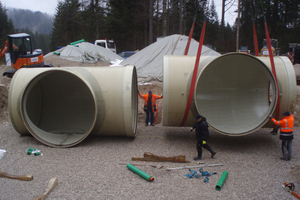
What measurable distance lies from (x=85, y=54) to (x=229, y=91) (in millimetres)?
14807

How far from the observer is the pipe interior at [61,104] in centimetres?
801

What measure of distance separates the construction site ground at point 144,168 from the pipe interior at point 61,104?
0.94 m

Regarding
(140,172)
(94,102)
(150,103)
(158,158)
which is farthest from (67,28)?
(140,172)

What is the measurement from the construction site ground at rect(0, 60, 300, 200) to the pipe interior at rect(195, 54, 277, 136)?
2.27 ft

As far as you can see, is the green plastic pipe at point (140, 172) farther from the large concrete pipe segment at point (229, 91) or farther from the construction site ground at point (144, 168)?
the large concrete pipe segment at point (229, 91)

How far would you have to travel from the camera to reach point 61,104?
336 inches

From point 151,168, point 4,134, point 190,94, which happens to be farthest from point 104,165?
point 4,134

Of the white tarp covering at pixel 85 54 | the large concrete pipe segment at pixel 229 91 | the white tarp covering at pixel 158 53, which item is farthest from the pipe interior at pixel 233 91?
the white tarp covering at pixel 85 54

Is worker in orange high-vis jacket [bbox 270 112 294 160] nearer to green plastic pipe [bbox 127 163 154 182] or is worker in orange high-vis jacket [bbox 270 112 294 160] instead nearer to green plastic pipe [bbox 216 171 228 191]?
green plastic pipe [bbox 216 171 228 191]

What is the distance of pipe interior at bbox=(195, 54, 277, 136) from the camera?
295 inches

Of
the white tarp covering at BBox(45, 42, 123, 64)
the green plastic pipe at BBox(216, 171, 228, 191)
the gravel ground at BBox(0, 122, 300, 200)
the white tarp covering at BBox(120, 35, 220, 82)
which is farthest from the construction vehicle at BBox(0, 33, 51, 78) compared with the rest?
the green plastic pipe at BBox(216, 171, 228, 191)

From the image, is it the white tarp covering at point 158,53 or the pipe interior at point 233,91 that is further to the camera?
the white tarp covering at point 158,53

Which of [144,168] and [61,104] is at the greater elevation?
[61,104]

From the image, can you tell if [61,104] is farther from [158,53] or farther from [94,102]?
[158,53]
